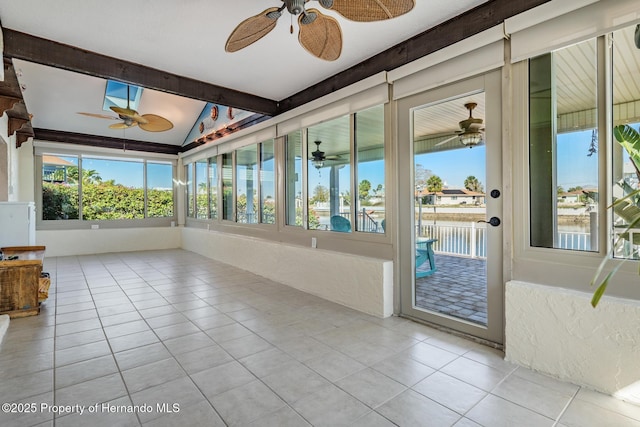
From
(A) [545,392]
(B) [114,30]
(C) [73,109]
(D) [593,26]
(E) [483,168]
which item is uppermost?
(C) [73,109]

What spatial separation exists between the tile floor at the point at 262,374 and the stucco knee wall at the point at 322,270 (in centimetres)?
20

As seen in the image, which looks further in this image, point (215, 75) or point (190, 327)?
point (215, 75)

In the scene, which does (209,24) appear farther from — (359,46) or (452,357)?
(452,357)

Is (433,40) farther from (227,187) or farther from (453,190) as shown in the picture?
(227,187)

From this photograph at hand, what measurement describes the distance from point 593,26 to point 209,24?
9.71ft

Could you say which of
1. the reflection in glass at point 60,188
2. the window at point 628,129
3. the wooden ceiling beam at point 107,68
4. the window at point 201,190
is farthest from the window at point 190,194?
the window at point 628,129

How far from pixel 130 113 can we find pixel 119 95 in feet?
6.48

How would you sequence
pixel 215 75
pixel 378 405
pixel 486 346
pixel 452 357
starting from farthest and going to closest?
pixel 215 75
pixel 486 346
pixel 452 357
pixel 378 405

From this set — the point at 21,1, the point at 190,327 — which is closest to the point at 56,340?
the point at 190,327

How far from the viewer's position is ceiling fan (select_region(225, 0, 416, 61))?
1.98 metres

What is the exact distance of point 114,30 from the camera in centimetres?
296

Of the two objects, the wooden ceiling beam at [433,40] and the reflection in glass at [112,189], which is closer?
the wooden ceiling beam at [433,40]

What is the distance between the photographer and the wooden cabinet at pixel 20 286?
349cm

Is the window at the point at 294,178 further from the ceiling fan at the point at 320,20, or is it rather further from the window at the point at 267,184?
the ceiling fan at the point at 320,20
